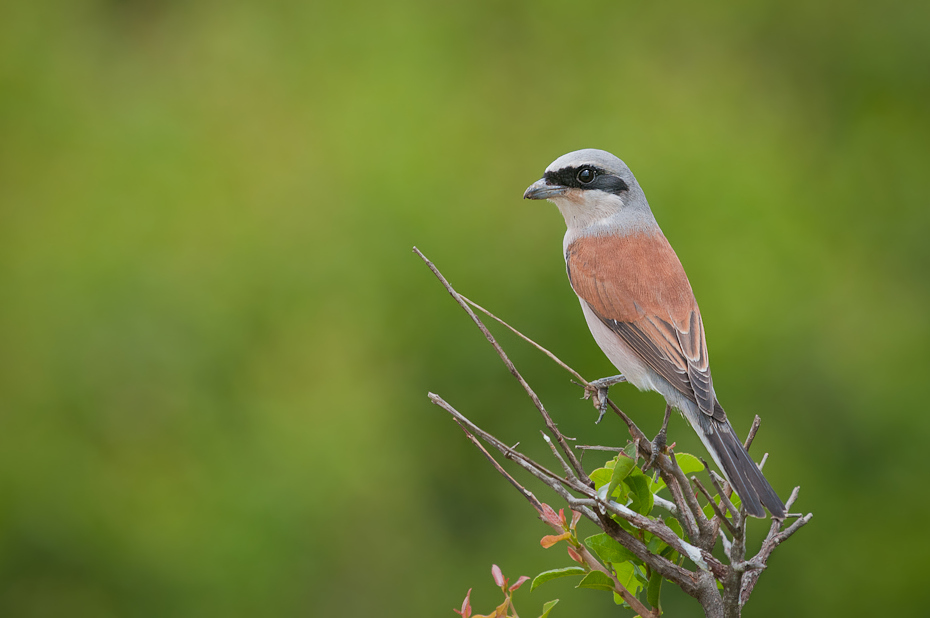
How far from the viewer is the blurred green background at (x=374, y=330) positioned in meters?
4.66

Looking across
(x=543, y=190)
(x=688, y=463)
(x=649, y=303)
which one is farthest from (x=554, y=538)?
(x=543, y=190)

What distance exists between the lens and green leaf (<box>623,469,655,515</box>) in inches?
68.2

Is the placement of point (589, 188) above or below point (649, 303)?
above

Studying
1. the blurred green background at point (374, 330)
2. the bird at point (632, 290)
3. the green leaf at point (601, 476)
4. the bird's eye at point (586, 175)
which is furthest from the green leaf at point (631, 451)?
the blurred green background at point (374, 330)

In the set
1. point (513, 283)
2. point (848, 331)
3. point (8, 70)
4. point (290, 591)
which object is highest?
point (8, 70)

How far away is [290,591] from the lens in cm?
462

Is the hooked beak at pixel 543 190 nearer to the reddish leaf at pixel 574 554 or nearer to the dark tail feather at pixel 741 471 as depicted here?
the dark tail feather at pixel 741 471

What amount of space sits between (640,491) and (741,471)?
1.24 ft

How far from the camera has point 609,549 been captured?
1.69 meters

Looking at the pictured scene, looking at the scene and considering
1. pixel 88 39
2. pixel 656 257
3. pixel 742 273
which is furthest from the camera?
pixel 88 39

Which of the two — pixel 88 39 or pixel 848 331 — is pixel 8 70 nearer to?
pixel 88 39

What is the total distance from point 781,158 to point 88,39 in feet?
16.3

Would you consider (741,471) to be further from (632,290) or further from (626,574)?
(632,290)

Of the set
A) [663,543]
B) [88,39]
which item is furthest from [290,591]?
[88,39]
